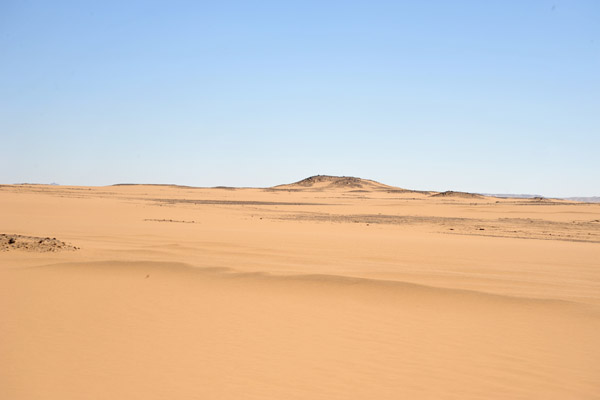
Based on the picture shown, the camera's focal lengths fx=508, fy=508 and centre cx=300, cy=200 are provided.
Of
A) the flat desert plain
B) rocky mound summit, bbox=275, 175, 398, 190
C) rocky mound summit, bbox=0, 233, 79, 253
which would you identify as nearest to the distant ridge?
rocky mound summit, bbox=275, 175, 398, 190

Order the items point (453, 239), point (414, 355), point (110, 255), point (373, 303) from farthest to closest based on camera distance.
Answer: point (453, 239) < point (110, 255) < point (373, 303) < point (414, 355)

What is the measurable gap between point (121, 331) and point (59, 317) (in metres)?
1.23

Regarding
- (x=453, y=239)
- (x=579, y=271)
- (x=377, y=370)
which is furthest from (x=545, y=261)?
(x=377, y=370)

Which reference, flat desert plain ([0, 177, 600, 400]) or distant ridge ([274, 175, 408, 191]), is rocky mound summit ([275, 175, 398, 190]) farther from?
flat desert plain ([0, 177, 600, 400])

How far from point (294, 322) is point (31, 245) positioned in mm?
8775

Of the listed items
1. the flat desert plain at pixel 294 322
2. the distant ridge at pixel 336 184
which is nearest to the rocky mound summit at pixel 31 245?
the flat desert plain at pixel 294 322

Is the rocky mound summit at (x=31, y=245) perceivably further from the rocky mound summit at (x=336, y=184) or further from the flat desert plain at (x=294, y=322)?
the rocky mound summit at (x=336, y=184)

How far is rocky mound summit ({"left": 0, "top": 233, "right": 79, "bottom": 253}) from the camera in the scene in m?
12.9

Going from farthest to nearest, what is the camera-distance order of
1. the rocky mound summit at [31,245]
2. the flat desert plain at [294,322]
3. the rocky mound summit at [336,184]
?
the rocky mound summit at [336,184], the rocky mound summit at [31,245], the flat desert plain at [294,322]

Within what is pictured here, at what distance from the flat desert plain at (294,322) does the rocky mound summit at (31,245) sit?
6cm

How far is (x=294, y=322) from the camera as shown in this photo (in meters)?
7.59

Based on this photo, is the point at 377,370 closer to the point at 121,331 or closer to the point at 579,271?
the point at 121,331

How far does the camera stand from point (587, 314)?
26.6ft

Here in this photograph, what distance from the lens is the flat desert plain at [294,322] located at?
5.29 meters
